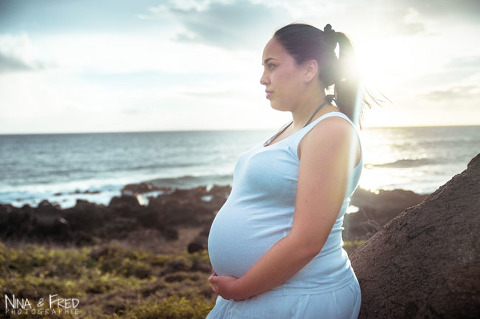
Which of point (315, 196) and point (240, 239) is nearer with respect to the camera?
point (315, 196)

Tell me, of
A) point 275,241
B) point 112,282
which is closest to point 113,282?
point 112,282

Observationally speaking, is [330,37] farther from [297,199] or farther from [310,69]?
[297,199]

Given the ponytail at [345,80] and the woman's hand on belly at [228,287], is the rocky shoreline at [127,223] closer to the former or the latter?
the ponytail at [345,80]

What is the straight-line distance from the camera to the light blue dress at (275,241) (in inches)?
58.3

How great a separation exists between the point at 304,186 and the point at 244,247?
0.46 metres

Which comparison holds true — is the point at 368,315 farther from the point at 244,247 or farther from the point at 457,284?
the point at 244,247

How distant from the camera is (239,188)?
1688mm

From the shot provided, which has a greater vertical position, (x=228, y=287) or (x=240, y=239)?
(x=240, y=239)

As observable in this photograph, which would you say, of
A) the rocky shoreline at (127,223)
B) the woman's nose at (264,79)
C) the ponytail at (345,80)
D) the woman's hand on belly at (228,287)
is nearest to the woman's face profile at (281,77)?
the woman's nose at (264,79)

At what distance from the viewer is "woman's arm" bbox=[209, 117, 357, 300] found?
133cm

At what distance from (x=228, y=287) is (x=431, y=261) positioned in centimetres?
92

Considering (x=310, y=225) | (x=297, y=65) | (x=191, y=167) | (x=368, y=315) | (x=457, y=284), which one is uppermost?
(x=297, y=65)

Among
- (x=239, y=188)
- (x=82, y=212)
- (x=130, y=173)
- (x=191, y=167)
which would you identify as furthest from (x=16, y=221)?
(x=191, y=167)

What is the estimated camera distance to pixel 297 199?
1358 mm
